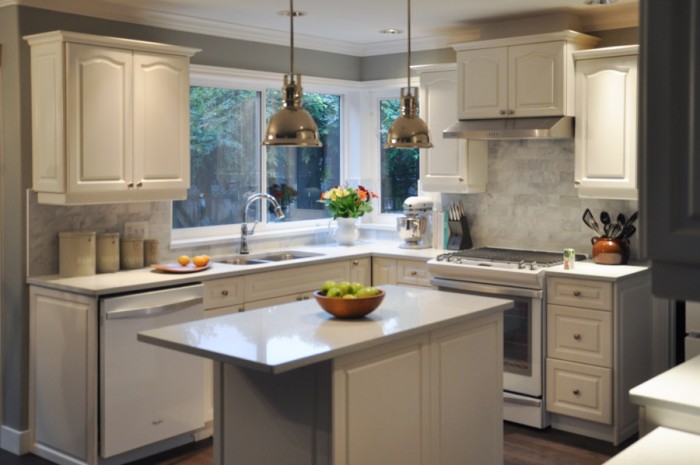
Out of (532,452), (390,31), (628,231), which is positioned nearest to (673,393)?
(532,452)

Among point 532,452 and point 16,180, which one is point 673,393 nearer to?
point 532,452

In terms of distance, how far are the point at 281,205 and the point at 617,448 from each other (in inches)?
114

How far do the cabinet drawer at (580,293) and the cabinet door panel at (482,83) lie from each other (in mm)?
1157

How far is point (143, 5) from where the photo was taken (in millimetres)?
4691

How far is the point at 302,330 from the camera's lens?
320 cm

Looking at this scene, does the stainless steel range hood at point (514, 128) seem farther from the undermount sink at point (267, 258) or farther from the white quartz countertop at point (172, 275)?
the undermount sink at point (267, 258)

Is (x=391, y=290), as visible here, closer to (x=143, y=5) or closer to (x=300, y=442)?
(x=300, y=442)

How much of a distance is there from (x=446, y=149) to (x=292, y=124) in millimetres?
2541

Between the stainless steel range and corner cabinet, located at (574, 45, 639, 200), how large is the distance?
56 centimetres

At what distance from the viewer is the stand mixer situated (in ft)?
18.8

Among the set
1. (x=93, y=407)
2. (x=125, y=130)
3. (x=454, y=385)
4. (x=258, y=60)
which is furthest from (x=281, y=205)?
(x=454, y=385)

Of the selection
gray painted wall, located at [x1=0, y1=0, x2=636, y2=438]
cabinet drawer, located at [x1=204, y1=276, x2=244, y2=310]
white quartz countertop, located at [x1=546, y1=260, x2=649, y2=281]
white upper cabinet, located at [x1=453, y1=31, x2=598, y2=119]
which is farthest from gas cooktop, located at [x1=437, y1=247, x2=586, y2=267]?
gray painted wall, located at [x1=0, y1=0, x2=636, y2=438]

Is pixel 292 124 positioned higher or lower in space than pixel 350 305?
higher

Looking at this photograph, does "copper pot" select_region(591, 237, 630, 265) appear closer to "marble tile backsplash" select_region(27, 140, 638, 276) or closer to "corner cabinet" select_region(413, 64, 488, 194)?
"marble tile backsplash" select_region(27, 140, 638, 276)
